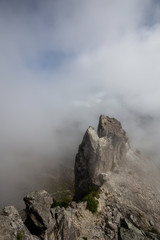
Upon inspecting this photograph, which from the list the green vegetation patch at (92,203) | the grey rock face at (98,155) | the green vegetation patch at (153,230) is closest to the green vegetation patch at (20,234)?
the green vegetation patch at (92,203)

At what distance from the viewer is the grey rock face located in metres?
62.5

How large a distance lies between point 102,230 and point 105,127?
128 feet

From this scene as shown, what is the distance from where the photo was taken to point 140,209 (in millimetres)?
50875

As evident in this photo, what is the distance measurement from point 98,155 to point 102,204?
17.6m

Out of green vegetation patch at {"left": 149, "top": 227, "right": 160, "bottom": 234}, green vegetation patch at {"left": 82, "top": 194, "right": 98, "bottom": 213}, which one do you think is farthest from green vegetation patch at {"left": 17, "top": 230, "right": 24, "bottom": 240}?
green vegetation patch at {"left": 149, "top": 227, "right": 160, "bottom": 234}

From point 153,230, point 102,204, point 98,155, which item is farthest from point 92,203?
point 98,155

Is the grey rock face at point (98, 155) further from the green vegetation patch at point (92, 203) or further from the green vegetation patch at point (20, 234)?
the green vegetation patch at point (20, 234)

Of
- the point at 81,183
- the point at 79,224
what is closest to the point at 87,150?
the point at 81,183

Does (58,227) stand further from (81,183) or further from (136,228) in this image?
(81,183)

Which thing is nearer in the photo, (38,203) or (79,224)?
(38,203)

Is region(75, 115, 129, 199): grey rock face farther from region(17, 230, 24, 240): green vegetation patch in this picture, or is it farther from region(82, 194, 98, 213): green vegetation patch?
region(17, 230, 24, 240): green vegetation patch

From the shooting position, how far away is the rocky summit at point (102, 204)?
30.2m

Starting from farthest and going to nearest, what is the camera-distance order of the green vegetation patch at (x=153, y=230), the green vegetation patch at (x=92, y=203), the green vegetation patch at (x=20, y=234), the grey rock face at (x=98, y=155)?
the grey rock face at (x=98, y=155)
the green vegetation patch at (x=92, y=203)
the green vegetation patch at (x=153, y=230)
the green vegetation patch at (x=20, y=234)

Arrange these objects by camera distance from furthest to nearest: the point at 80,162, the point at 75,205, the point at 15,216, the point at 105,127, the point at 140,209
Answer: the point at 105,127 < the point at 80,162 < the point at 140,209 < the point at 75,205 < the point at 15,216
